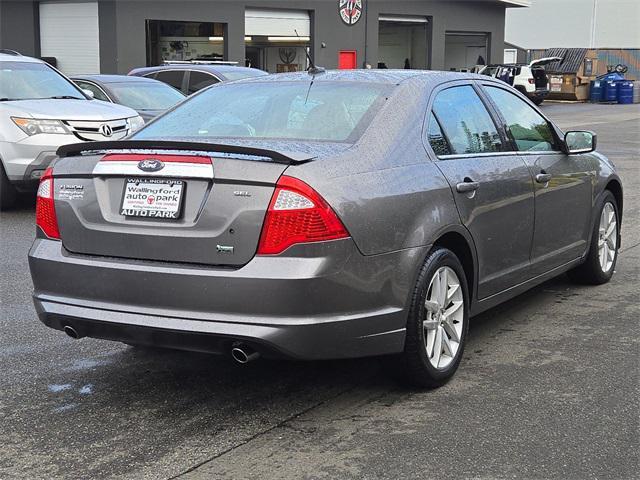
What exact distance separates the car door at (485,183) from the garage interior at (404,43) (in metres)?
32.9

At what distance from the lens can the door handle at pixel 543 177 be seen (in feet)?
18.2

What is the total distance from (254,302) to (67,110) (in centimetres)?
735

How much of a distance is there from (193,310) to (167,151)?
2.40 ft

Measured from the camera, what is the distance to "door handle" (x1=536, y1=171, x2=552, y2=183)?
218 inches

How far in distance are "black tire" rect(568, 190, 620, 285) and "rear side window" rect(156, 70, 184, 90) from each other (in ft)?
34.0

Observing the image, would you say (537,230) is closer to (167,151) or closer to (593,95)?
(167,151)

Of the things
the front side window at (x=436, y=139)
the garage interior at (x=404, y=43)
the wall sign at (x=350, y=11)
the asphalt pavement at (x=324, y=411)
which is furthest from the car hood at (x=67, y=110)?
the garage interior at (x=404, y=43)

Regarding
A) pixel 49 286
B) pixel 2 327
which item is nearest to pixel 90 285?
pixel 49 286

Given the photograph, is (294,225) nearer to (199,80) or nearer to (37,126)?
(37,126)

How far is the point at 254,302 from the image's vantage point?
3811 mm

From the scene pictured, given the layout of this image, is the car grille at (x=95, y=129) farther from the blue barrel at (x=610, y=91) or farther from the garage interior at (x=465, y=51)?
the blue barrel at (x=610, y=91)

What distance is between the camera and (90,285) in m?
4.14

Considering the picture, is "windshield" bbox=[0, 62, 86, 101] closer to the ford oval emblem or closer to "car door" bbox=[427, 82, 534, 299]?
"car door" bbox=[427, 82, 534, 299]

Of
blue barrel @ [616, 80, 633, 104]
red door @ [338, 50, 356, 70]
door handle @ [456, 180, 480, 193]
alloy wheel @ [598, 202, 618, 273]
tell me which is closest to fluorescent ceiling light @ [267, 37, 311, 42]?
red door @ [338, 50, 356, 70]
